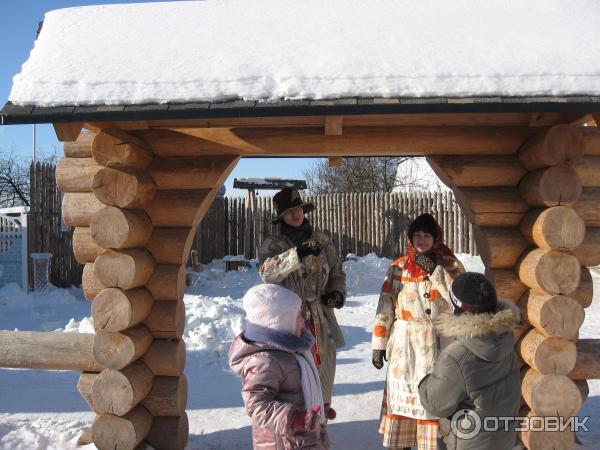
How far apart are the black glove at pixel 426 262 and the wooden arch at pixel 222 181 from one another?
63cm

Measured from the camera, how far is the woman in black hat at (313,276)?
13.7 feet

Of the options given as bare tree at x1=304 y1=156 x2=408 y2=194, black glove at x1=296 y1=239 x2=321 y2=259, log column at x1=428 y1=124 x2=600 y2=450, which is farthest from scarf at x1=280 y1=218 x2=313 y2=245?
bare tree at x1=304 y1=156 x2=408 y2=194

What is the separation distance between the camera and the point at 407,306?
3.90 m

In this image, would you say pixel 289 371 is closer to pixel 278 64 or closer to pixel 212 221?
pixel 278 64

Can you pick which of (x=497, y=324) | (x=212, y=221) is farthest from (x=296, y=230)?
(x=212, y=221)

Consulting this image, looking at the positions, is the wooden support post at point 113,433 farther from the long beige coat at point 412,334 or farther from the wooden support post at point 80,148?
the wooden support post at point 80,148

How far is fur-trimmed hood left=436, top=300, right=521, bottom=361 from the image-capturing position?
2.61m

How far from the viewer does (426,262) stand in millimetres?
3850

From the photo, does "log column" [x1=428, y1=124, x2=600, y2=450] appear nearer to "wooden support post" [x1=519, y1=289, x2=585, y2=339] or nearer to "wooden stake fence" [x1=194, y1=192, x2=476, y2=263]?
"wooden support post" [x1=519, y1=289, x2=585, y2=339]

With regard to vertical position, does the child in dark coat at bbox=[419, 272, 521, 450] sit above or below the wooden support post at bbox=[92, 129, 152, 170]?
below

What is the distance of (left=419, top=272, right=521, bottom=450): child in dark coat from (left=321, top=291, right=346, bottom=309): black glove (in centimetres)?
152

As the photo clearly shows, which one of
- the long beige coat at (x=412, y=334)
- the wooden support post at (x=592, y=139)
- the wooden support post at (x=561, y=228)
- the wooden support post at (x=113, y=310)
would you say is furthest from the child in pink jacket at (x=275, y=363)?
the wooden support post at (x=592, y=139)

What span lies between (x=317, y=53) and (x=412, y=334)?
6.97 ft

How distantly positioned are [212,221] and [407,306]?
14.0 metres
